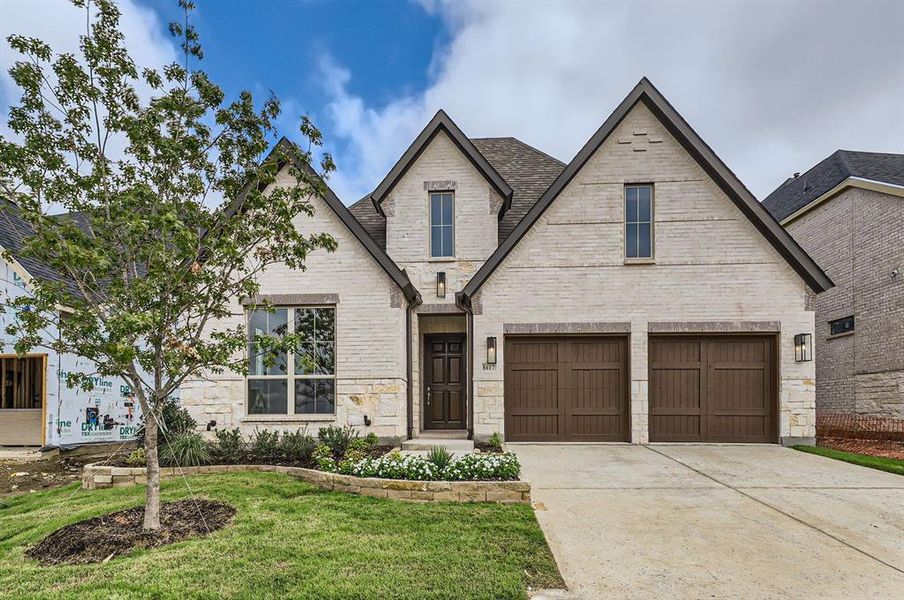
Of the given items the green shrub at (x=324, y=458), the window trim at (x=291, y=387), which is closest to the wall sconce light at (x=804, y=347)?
A: the green shrub at (x=324, y=458)

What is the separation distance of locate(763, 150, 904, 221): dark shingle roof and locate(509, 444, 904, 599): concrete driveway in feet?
31.5

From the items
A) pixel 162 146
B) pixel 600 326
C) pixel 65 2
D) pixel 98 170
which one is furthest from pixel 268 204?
pixel 600 326

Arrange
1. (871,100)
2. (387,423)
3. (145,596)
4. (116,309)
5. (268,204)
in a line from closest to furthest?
1. (145,596)
2. (116,309)
3. (268,204)
4. (387,423)
5. (871,100)

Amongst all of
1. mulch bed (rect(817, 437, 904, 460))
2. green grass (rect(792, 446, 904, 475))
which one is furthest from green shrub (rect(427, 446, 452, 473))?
mulch bed (rect(817, 437, 904, 460))

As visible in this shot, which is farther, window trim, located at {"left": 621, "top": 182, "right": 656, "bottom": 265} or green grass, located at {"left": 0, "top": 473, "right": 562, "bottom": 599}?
window trim, located at {"left": 621, "top": 182, "right": 656, "bottom": 265}

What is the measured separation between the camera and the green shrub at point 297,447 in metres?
7.62

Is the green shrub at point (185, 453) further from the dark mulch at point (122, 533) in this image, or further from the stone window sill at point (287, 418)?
the dark mulch at point (122, 533)

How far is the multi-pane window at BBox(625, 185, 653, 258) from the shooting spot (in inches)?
385

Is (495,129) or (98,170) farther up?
(495,129)

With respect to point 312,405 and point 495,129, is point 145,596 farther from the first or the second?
point 495,129

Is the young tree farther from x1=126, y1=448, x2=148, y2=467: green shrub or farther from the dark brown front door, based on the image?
the dark brown front door

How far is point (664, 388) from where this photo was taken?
9.62 m

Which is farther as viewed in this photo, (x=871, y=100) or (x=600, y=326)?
(x=871, y=100)

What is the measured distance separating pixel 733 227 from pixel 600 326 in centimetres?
330
